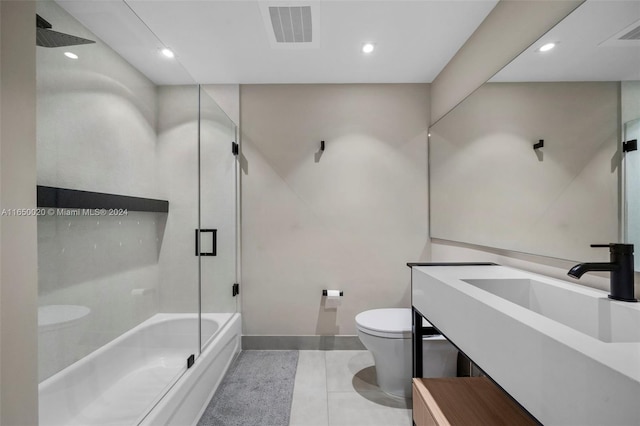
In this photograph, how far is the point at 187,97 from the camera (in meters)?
1.80

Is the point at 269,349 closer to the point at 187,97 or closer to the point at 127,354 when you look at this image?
the point at 127,354

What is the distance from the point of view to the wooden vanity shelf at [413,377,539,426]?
1.07 metres

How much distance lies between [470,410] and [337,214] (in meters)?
1.66

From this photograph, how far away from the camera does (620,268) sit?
0.89 metres

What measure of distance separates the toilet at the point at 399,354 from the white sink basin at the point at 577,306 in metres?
0.58

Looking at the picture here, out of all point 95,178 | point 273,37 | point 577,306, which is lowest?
point 577,306

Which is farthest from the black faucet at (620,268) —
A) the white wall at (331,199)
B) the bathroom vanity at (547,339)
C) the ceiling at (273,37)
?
the white wall at (331,199)

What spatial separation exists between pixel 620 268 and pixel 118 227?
6.95 feet

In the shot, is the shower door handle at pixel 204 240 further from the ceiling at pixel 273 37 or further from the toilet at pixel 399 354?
the toilet at pixel 399 354

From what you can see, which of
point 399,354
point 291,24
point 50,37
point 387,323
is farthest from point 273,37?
point 399,354

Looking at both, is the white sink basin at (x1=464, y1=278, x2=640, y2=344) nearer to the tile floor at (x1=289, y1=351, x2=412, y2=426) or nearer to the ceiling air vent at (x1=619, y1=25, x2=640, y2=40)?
the ceiling air vent at (x1=619, y1=25, x2=640, y2=40)

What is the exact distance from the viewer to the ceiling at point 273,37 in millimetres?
1423

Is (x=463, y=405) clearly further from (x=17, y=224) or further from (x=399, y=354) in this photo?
(x=17, y=224)

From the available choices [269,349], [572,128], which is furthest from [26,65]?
[269,349]
